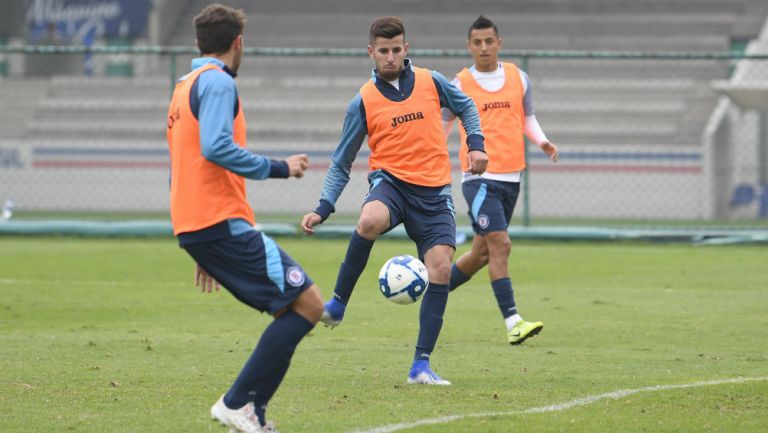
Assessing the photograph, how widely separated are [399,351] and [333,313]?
50.5 inches

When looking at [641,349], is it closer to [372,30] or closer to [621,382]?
[621,382]

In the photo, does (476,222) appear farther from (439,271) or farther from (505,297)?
(439,271)

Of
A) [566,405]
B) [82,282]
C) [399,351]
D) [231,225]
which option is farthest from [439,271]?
[82,282]

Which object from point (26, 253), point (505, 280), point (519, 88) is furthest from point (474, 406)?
point (26, 253)

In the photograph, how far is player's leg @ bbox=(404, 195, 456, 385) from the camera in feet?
23.5

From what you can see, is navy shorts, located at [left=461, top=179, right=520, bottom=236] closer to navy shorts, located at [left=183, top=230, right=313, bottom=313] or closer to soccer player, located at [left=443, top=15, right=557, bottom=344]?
soccer player, located at [left=443, top=15, right=557, bottom=344]

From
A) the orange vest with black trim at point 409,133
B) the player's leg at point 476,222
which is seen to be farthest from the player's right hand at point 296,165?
the player's leg at point 476,222

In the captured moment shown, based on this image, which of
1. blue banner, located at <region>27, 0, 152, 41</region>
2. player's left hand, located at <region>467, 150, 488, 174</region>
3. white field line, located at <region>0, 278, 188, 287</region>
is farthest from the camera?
blue banner, located at <region>27, 0, 152, 41</region>

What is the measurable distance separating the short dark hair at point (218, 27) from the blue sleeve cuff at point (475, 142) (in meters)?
2.33

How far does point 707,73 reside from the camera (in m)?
25.9

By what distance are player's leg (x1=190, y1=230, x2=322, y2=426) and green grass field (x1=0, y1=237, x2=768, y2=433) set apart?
0.43m

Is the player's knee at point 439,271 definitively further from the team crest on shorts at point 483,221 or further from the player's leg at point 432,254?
the team crest on shorts at point 483,221

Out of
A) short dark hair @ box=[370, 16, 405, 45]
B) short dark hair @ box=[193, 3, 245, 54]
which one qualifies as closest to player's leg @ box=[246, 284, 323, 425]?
short dark hair @ box=[193, 3, 245, 54]

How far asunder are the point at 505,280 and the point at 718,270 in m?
4.96
